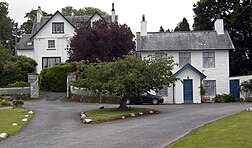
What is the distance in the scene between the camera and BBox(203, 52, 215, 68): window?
46.9 metres

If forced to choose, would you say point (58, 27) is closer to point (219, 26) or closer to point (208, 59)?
point (219, 26)

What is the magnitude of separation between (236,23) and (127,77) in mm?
28733

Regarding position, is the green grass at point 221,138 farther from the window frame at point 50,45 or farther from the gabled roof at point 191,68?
the window frame at point 50,45

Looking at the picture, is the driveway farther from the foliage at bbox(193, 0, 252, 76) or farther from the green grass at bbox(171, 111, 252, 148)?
the foliage at bbox(193, 0, 252, 76)

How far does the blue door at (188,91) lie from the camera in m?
44.7

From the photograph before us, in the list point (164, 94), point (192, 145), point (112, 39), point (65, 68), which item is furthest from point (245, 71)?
point (192, 145)

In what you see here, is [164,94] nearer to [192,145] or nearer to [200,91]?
[200,91]

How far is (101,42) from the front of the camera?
1854 inches

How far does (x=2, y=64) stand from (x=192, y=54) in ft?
72.8

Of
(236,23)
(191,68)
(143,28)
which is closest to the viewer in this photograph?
(191,68)

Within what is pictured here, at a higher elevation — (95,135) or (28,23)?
(28,23)

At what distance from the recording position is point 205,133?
16.2m

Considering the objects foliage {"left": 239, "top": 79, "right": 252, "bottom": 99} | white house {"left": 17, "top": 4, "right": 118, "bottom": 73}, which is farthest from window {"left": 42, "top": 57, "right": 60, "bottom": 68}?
foliage {"left": 239, "top": 79, "right": 252, "bottom": 99}

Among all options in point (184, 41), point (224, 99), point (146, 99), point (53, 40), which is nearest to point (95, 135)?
point (146, 99)
